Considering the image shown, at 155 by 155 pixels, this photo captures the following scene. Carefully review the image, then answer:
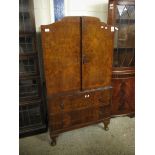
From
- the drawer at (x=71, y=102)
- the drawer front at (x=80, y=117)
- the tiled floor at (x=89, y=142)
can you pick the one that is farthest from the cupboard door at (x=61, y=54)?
the tiled floor at (x=89, y=142)

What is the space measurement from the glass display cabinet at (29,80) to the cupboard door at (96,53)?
0.61 metres

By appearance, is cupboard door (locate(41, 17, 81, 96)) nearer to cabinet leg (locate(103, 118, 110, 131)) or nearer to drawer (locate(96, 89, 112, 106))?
drawer (locate(96, 89, 112, 106))

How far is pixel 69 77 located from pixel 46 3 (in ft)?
3.51

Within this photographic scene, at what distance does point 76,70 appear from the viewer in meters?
1.88

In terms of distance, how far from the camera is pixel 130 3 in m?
2.13

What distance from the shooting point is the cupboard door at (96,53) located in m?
1.82

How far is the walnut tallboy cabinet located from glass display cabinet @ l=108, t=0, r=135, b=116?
0.29m

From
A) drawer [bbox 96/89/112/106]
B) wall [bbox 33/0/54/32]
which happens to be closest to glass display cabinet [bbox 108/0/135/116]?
drawer [bbox 96/89/112/106]

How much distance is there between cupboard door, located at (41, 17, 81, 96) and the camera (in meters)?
1.68

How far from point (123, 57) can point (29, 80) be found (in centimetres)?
137

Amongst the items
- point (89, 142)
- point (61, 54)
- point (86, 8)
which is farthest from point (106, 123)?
point (86, 8)

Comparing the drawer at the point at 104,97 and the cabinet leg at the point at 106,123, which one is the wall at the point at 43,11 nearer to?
the drawer at the point at 104,97
